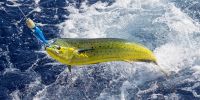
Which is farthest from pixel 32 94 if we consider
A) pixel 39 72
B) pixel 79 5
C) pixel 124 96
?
pixel 79 5

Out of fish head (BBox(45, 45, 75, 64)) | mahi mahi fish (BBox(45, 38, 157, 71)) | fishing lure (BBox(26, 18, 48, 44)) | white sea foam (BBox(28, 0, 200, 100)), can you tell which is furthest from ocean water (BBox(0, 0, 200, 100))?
fishing lure (BBox(26, 18, 48, 44))

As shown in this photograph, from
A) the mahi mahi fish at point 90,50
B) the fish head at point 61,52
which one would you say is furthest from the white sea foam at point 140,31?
the fish head at point 61,52

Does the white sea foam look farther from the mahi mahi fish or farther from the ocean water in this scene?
the mahi mahi fish

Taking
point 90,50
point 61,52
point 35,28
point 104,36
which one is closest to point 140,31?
point 104,36

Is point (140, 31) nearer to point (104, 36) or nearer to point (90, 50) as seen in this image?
point (104, 36)

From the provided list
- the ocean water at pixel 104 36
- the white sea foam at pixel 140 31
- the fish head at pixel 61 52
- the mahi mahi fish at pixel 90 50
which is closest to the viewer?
the fish head at pixel 61 52

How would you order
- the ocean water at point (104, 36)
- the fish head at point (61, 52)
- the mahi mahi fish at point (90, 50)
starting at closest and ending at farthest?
the fish head at point (61, 52) < the mahi mahi fish at point (90, 50) < the ocean water at point (104, 36)

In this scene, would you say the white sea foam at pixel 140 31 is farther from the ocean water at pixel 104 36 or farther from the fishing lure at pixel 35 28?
the fishing lure at pixel 35 28
